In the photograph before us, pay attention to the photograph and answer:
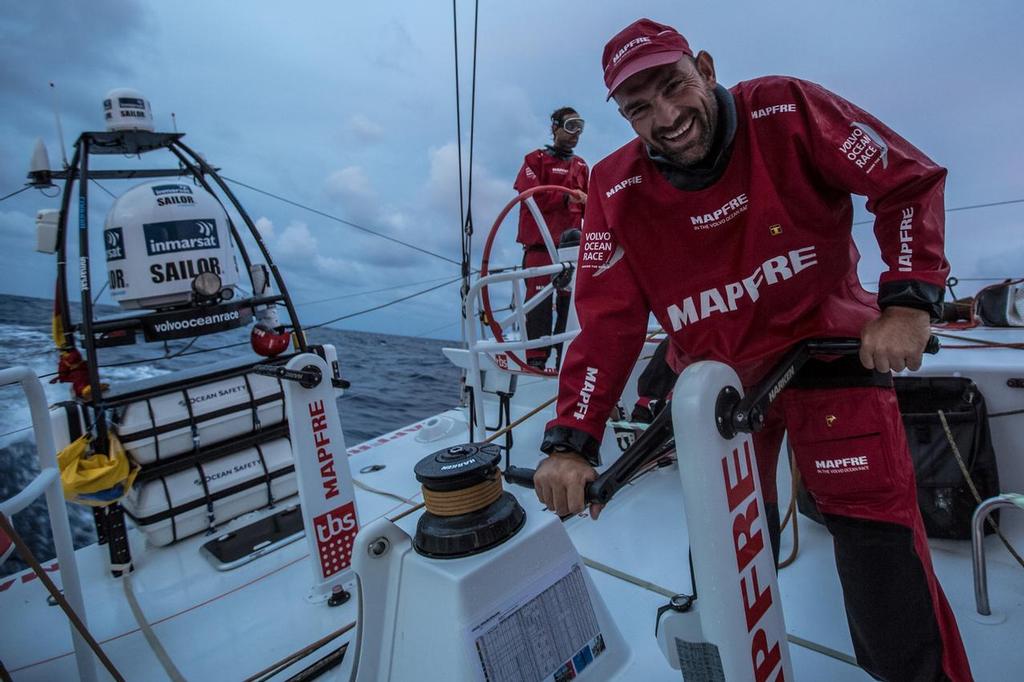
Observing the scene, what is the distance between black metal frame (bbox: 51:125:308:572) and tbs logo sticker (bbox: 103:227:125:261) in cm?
17

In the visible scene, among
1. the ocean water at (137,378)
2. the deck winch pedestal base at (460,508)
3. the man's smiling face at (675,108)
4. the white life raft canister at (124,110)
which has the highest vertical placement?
the white life raft canister at (124,110)

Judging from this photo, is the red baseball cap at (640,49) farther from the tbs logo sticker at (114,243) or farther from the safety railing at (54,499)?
the tbs logo sticker at (114,243)

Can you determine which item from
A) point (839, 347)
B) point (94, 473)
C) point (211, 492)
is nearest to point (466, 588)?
point (839, 347)

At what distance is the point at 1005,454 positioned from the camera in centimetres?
228

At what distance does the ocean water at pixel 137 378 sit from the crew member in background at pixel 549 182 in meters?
2.30

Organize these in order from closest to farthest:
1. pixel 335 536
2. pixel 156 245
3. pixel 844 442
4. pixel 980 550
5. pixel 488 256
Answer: pixel 844 442
pixel 980 550
pixel 335 536
pixel 156 245
pixel 488 256

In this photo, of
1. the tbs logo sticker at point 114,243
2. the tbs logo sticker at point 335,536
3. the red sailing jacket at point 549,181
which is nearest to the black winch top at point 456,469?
the tbs logo sticker at point 335,536

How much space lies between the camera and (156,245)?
2.95 metres

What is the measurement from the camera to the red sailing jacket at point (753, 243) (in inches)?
45.1

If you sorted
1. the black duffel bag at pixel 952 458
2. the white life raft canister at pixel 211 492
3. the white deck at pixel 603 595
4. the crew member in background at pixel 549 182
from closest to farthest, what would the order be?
the white deck at pixel 603 595, the black duffel bag at pixel 952 458, the white life raft canister at pixel 211 492, the crew member in background at pixel 549 182

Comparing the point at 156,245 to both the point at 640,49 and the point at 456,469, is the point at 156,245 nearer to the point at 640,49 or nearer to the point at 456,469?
the point at 456,469

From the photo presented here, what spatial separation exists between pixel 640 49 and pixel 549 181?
3.86 meters

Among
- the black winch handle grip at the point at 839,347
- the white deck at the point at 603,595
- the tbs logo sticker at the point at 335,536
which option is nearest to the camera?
the black winch handle grip at the point at 839,347

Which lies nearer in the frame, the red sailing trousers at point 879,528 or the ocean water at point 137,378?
the red sailing trousers at point 879,528
